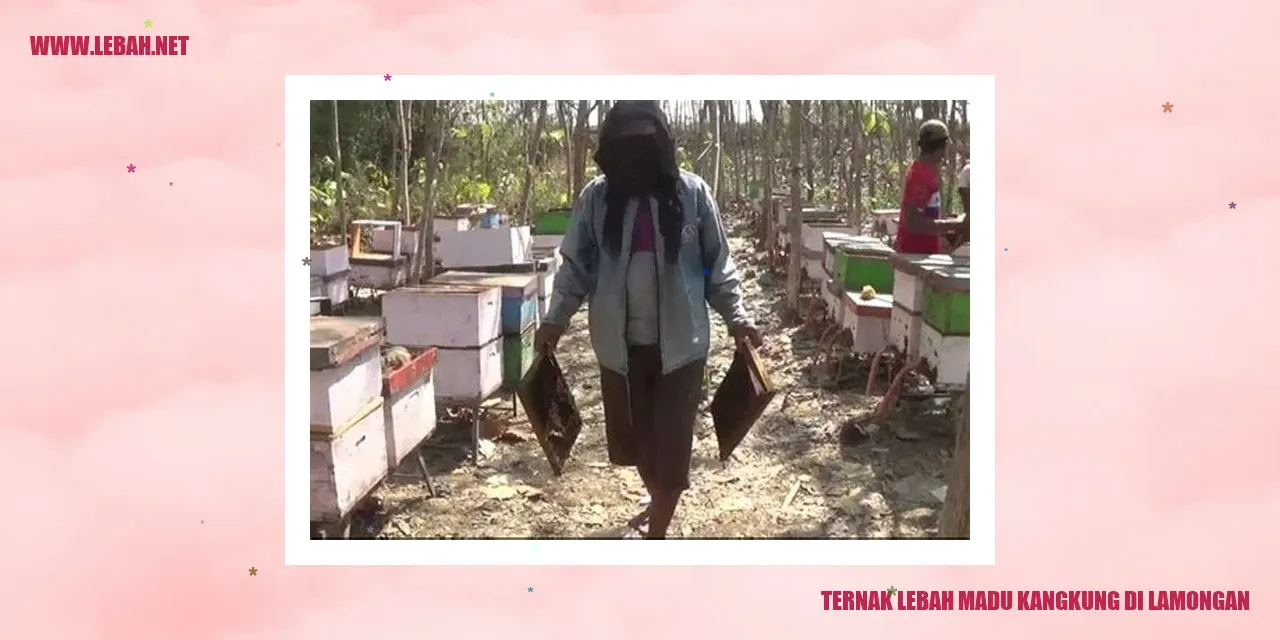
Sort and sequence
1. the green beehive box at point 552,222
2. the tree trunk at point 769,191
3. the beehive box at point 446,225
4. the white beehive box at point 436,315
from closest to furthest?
the green beehive box at point 552,222 < the white beehive box at point 436,315 < the beehive box at point 446,225 < the tree trunk at point 769,191

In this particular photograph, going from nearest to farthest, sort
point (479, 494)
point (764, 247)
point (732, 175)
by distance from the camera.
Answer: point (479, 494)
point (764, 247)
point (732, 175)

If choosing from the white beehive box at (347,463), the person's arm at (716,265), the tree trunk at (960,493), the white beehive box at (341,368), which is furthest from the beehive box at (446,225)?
the tree trunk at (960,493)

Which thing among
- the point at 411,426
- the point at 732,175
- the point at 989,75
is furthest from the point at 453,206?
the point at 732,175

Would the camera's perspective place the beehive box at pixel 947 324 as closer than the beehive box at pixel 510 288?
Yes

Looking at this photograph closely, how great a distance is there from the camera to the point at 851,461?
200 cm

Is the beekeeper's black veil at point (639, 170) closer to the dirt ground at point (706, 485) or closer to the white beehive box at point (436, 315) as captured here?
the dirt ground at point (706, 485)

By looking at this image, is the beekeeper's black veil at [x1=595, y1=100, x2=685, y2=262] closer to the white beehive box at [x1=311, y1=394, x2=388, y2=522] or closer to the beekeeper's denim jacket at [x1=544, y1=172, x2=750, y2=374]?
the beekeeper's denim jacket at [x1=544, y1=172, x2=750, y2=374]

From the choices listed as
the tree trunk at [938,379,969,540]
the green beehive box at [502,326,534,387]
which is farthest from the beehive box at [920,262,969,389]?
the green beehive box at [502,326,534,387]

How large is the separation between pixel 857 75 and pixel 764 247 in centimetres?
258

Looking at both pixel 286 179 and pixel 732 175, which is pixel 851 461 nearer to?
pixel 286 179

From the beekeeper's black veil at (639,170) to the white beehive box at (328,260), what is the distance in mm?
561

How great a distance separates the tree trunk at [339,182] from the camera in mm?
1740

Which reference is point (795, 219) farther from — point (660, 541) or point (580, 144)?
point (660, 541)
